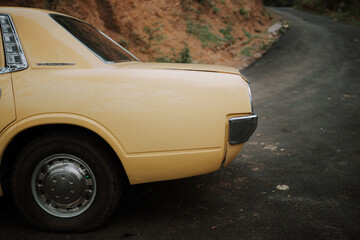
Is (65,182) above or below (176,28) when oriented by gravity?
below

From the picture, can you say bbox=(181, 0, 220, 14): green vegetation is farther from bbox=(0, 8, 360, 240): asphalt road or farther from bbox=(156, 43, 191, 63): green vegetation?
bbox=(0, 8, 360, 240): asphalt road

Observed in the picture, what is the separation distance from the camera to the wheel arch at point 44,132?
7.14 feet

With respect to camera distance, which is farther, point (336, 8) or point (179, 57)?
point (336, 8)

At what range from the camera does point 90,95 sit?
86.2 inches

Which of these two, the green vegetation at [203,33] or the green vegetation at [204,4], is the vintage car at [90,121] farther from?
the green vegetation at [204,4]

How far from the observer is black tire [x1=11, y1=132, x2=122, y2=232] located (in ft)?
7.46

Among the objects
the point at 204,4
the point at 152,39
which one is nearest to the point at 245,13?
the point at 204,4

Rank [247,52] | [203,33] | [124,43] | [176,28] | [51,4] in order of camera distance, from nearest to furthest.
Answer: [51,4] → [124,43] → [247,52] → [176,28] → [203,33]

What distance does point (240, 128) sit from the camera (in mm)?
2346

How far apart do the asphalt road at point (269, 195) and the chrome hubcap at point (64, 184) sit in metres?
0.25

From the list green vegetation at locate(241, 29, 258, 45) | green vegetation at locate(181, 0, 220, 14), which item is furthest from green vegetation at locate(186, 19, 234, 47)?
green vegetation at locate(181, 0, 220, 14)

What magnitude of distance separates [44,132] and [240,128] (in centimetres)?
158

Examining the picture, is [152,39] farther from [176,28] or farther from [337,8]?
[337,8]

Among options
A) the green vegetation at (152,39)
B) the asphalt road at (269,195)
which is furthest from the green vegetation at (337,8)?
the asphalt road at (269,195)
